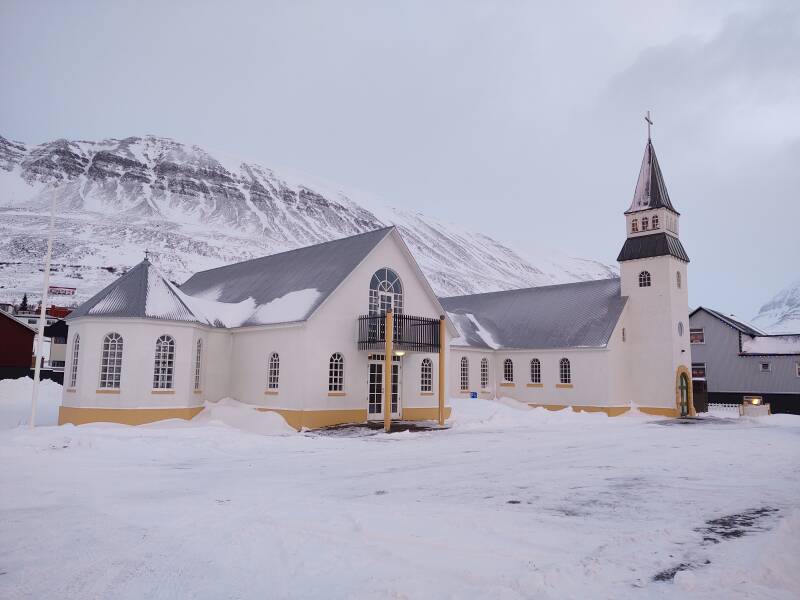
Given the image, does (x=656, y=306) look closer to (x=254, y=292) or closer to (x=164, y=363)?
(x=254, y=292)

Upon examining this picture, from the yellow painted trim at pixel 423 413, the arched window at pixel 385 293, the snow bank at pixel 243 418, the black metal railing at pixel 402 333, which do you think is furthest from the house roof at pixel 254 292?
the yellow painted trim at pixel 423 413

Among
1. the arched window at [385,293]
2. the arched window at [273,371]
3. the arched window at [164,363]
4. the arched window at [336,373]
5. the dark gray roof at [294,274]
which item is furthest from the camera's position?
the arched window at [385,293]

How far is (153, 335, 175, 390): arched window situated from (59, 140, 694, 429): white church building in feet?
0.17

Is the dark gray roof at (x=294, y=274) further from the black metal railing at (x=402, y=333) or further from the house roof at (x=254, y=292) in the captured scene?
the black metal railing at (x=402, y=333)

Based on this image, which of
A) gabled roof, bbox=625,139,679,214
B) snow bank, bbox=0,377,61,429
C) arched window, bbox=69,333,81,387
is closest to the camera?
arched window, bbox=69,333,81,387

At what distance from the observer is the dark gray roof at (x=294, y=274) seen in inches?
983

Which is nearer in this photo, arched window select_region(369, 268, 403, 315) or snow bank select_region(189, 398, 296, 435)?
snow bank select_region(189, 398, 296, 435)

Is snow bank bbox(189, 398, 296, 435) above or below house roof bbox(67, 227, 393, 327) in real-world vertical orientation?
below

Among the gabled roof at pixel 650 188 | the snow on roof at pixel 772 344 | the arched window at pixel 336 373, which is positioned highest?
the gabled roof at pixel 650 188

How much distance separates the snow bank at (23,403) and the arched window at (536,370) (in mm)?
23604

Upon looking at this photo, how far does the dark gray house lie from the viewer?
39281 mm

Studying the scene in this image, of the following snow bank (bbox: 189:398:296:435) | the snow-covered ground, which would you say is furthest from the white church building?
the snow-covered ground

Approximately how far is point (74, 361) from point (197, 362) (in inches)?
170

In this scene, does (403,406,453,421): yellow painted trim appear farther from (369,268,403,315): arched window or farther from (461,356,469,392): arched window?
(461,356,469,392): arched window
